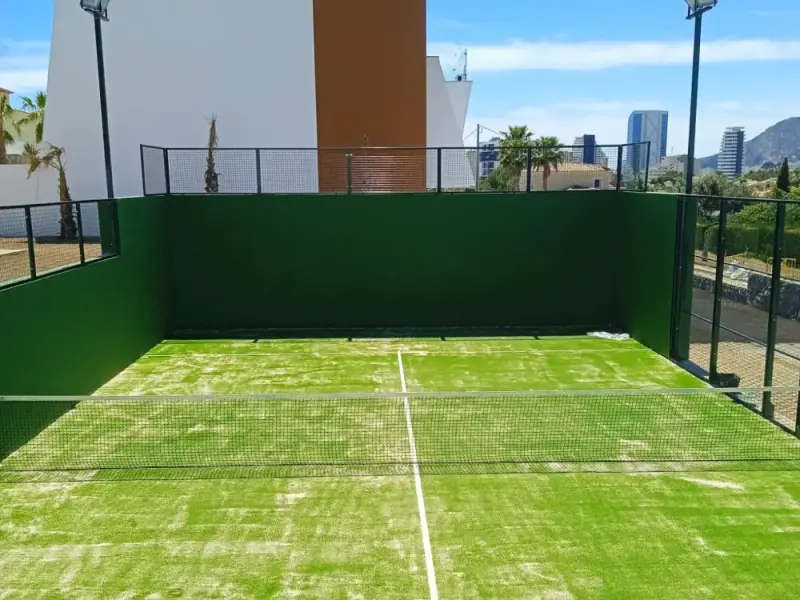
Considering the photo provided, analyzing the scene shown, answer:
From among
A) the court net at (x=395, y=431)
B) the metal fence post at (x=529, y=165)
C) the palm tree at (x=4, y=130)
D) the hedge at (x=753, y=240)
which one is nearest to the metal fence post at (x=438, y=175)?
the metal fence post at (x=529, y=165)

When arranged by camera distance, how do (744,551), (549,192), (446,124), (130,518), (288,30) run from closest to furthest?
(744,551) < (130,518) < (549,192) < (288,30) < (446,124)

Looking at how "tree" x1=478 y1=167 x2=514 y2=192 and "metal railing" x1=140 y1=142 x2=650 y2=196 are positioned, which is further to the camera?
"tree" x1=478 y1=167 x2=514 y2=192

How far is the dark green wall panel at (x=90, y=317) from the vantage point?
804 cm

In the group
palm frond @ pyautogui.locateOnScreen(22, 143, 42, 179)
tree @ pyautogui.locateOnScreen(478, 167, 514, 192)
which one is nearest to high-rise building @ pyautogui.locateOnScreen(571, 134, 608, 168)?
tree @ pyautogui.locateOnScreen(478, 167, 514, 192)

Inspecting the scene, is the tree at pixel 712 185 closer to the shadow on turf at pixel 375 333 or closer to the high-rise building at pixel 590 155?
the high-rise building at pixel 590 155

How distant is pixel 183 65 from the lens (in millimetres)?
20734

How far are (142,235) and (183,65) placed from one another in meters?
10.3

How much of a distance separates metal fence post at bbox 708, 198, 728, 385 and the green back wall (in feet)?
14.3

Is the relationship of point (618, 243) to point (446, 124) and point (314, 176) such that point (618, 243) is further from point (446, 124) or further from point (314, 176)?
point (446, 124)

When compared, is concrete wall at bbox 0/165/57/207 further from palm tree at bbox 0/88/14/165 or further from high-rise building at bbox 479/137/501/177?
high-rise building at bbox 479/137/501/177

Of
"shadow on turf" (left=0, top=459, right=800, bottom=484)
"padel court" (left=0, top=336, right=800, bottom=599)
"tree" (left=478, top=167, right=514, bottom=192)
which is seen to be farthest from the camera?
"tree" (left=478, top=167, right=514, bottom=192)

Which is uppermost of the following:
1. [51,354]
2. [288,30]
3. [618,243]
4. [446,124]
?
[288,30]

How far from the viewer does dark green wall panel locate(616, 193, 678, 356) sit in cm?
1155

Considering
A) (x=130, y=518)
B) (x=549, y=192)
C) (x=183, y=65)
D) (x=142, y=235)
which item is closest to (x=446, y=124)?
(x=183, y=65)
